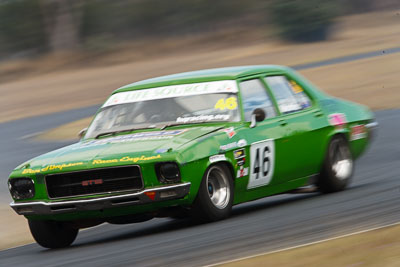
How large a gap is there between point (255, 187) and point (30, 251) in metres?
2.00

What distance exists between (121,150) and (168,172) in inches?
18.5

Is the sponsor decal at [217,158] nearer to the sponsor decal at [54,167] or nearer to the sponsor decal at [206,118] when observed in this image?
the sponsor decal at [206,118]

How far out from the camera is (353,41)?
48.1 meters

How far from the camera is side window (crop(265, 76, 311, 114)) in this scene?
9.05 metres

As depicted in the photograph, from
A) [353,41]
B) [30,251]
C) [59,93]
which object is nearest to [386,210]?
[30,251]

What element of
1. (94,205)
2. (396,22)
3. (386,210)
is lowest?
(396,22)

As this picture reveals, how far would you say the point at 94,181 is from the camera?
24.7 feet

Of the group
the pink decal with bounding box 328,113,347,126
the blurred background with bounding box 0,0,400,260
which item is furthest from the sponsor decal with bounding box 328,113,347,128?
the blurred background with bounding box 0,0,400,260

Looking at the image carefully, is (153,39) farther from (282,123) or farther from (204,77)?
(282,123)

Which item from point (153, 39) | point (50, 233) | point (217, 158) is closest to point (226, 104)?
point (217, 158)

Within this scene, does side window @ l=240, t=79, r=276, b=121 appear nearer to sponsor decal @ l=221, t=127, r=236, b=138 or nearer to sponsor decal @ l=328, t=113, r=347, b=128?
sponsor decal @ l=221, t=127, r=236, b=138

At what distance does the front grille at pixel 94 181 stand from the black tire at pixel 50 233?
0.38m

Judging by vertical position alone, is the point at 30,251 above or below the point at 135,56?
above

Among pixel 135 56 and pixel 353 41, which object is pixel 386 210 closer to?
pixel 353 41
